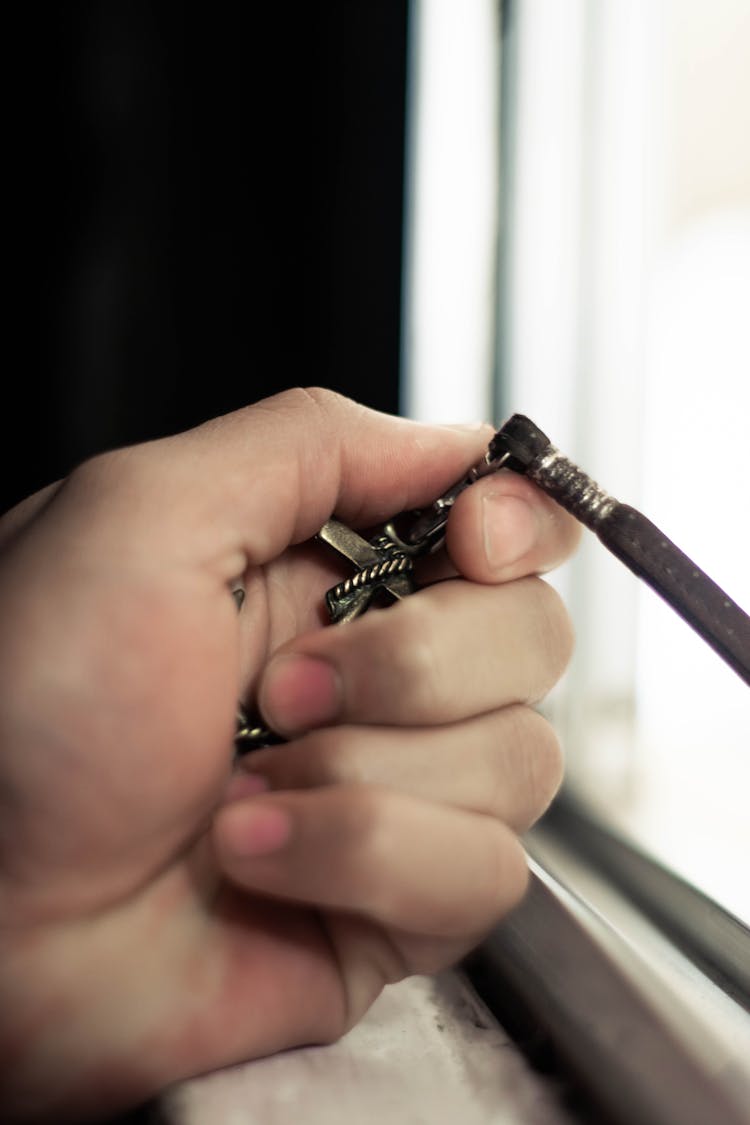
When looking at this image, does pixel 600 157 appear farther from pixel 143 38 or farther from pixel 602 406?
pixel 143 38

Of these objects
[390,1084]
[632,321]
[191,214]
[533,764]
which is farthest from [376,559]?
[191,214]

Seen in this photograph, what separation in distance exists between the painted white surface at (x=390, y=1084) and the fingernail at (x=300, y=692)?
5.7 inches

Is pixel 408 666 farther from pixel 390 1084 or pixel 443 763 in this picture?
pixel 390 1084

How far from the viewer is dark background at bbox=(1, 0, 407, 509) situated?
1190 millimetres

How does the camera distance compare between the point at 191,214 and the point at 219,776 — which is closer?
the point at 219,776

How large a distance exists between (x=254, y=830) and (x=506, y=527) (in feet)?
0.58

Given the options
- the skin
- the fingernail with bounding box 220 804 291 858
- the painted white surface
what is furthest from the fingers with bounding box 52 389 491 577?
the painted white surface

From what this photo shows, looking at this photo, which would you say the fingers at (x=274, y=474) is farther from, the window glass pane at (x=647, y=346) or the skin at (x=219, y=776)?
the window glass pane at (x=647, y=346)

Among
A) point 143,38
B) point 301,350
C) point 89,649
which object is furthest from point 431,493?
point 143,38

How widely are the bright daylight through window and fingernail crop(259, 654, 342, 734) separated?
27cm

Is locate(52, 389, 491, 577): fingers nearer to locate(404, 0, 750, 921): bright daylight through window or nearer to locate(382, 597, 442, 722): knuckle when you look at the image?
locate(382, 597, 442, 722): knuckle

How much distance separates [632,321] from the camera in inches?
28.1

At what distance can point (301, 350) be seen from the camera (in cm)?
131

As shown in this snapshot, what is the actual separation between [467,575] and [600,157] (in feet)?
1.35
